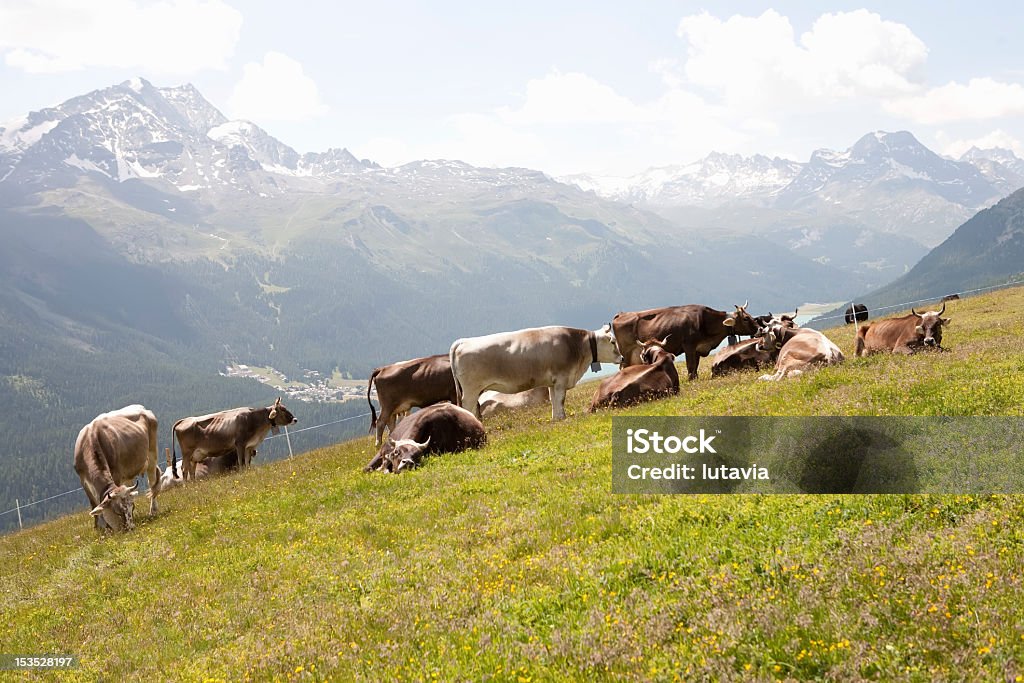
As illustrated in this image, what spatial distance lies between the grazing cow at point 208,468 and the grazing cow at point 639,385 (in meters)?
17.9

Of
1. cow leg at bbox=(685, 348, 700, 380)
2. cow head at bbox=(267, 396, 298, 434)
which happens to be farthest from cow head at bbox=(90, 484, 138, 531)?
cow leg at bbox=(685, 348, 700, 380)

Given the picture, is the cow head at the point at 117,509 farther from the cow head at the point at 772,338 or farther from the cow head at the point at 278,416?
the cow head at the point at 772,338

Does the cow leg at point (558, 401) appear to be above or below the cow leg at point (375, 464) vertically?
above

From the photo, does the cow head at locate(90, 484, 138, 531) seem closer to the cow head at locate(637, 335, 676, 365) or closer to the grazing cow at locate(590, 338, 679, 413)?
the grazing cow at locate(590, 338, 679, 413)

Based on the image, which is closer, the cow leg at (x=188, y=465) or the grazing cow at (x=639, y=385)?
the grazing cow at (x=639, y=385)

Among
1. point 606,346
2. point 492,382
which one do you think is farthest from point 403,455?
point 606,346

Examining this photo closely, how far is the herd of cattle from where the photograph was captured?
19078 mm

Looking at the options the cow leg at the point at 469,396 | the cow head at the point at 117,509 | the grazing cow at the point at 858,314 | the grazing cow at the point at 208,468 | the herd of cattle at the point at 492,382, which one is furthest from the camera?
the grazing cow at the point at 858,314

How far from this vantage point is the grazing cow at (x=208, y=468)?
3073 cm

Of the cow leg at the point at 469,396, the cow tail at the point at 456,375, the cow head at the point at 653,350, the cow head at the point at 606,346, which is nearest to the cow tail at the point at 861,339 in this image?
the cow head at the point at 653,350

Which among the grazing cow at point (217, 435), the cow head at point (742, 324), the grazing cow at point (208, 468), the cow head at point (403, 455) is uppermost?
the cow head at point (742, 324)

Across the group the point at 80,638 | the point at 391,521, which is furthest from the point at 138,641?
the point at 391,521

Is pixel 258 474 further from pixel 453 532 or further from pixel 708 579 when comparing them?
pixel 708 579

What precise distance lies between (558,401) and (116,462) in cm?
1293
